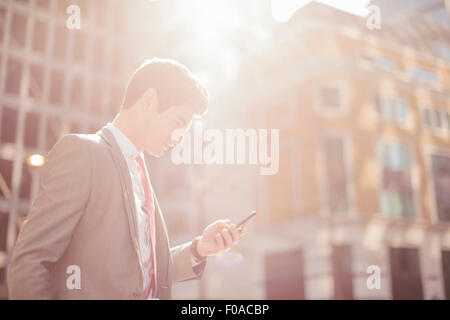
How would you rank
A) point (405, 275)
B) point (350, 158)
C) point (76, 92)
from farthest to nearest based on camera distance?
point (76, 92) < point (350, 158) < point (405, 275)

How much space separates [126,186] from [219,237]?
1.81ft

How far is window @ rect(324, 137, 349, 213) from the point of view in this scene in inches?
777

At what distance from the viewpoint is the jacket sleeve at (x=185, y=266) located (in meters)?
2.46

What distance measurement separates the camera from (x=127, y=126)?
223 cm

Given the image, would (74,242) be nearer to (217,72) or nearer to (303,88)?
(303,88)

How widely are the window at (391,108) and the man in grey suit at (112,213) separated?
20.9 meters

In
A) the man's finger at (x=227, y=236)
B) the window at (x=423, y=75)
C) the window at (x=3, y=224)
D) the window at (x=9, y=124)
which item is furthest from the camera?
the window at (x=9, y=124)

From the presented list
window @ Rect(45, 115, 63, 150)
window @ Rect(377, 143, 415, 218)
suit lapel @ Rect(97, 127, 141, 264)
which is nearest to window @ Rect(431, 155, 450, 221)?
window @ Rect(377, 143, 415, 218)

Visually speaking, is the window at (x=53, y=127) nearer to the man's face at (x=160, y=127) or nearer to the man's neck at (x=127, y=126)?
the man's neck at (x=127, y=126)

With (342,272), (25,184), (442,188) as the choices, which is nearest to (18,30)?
(25,184)

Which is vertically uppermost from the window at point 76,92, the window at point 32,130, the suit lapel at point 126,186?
the window at point 76,92

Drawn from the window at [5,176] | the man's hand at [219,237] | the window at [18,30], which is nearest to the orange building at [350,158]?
the window at [5,176]

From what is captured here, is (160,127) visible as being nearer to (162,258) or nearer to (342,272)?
(162,258)

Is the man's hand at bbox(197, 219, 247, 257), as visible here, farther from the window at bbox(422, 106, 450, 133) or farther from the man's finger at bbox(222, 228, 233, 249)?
the window at bbox(422, 106, 450, 133)
